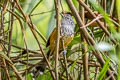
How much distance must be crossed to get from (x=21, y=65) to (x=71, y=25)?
401mm

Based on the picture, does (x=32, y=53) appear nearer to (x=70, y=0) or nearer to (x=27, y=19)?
(x=27, y=19)

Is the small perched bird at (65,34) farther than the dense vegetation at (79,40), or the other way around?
the small perched bird at (65,34)

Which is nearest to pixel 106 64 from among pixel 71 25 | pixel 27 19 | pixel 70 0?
pixel 70 0

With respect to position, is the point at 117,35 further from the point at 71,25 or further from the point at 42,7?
the point at 42,7

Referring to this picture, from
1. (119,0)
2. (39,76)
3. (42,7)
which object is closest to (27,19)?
(39,76)

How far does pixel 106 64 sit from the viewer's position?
0.88 m

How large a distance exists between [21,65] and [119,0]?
3.93ft

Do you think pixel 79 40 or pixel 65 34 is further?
pixel 65 34

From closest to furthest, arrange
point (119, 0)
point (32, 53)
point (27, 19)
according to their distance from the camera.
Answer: point (119, 0) → point (27, 19) → point (32, 53)

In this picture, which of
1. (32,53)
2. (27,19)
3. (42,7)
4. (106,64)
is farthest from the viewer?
(42,7)

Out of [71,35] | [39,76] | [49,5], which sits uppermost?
[49,5]

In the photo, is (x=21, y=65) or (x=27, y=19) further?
(x=21, y=65)

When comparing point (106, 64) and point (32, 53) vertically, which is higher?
point (106, 64)

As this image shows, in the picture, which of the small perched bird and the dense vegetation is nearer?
the dense vegetation
